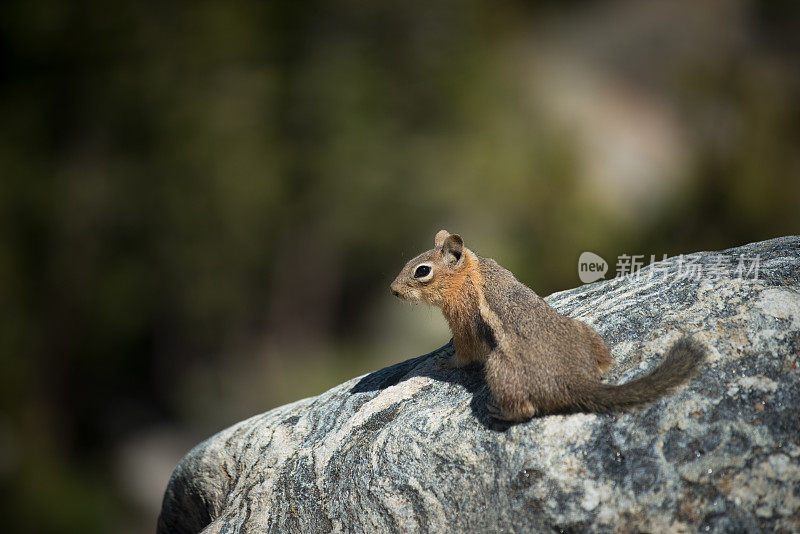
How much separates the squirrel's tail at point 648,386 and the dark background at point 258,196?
360 inches

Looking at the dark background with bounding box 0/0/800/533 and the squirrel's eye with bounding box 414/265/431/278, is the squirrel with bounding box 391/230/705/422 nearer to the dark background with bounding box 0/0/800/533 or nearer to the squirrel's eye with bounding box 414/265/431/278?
the squirrel's eye with bounding box 414/265/431/278

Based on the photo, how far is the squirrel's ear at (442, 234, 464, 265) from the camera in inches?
183

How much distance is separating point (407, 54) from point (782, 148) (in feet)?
30.7

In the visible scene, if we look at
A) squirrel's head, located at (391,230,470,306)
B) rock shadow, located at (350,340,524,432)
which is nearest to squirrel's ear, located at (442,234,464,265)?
squirrel's head, located at (391,230,470,306)

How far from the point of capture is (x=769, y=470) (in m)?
3.03

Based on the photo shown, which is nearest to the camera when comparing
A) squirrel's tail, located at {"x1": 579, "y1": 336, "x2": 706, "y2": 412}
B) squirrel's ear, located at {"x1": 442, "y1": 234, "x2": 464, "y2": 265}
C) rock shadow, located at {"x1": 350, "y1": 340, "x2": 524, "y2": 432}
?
squirrel's tail, located at {"x1": 579, "y1": 336, "x2": 706, "y2": 412}

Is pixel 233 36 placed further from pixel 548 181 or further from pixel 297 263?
pixel 548 181

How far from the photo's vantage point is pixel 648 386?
11.0ft

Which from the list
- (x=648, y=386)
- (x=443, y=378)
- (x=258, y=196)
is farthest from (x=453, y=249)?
(x=258, y=196)

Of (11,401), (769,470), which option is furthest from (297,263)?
(769,470)

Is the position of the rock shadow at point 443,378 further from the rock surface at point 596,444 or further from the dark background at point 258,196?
the dark background at point 258,196

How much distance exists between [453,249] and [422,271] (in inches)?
11.0

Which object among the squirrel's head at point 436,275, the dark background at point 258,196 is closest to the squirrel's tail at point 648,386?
the squirrel's head at point 436,275

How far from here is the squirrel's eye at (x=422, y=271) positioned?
15.5 ft
